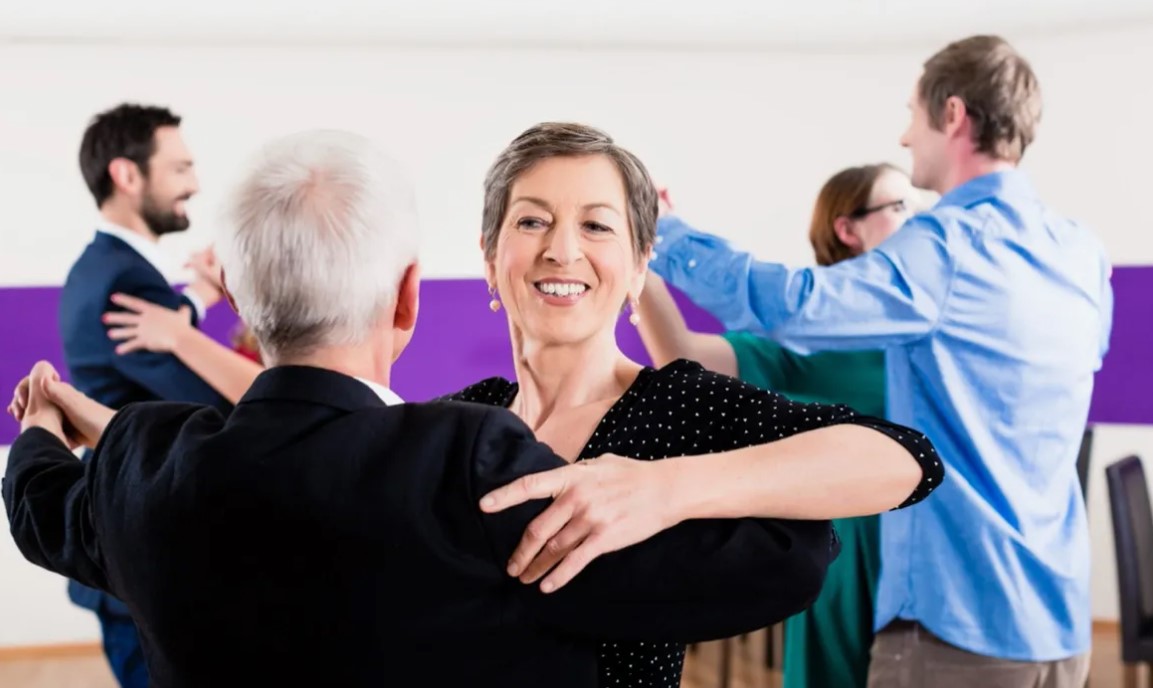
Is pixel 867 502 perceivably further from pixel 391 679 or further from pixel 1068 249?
pixel 1068 249

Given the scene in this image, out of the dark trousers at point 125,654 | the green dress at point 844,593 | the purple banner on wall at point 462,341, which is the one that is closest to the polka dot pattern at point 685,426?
the green dress at point 844,593

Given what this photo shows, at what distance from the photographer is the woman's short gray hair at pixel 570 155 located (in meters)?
1.49

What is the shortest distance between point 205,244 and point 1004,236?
149 inches

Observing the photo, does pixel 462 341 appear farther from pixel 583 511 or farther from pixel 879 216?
pixel 583 511

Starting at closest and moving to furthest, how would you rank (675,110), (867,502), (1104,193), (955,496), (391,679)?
1. (391,679)
2. (867,502)
3. (955,496)
4. (1104,193)
5. (675,110)

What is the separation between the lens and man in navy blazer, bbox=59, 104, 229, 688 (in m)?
2.98

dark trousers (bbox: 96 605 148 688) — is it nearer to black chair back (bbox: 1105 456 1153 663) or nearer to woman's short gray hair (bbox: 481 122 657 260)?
woman's short gray hair (bbox: 481 122 657 260)

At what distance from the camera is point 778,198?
543 cm

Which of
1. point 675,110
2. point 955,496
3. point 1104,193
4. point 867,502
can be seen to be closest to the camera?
point 867,502

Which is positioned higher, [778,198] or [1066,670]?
[778,198]

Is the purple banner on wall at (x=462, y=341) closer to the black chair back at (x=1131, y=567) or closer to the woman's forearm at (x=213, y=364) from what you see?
the black chair back at (x=1131, y=567)

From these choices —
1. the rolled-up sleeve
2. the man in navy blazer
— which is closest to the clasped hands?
the rolled-up sleeve

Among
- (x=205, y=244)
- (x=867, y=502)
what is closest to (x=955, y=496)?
(x=867, y=502)

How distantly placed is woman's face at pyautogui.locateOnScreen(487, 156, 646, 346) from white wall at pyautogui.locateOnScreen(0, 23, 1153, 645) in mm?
3715
